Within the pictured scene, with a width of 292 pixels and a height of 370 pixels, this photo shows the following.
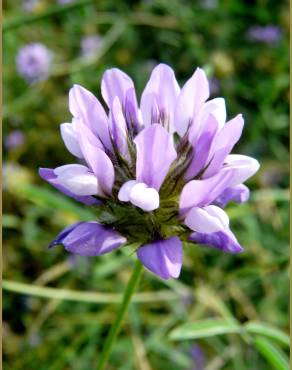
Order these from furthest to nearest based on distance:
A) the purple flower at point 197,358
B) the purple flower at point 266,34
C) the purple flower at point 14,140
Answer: the purple flower at point 266,34
the purple flower at point 14,140
the purple flower at point 197,358

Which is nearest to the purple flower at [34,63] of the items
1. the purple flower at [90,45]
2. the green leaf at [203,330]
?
the purple flower at [90,45]

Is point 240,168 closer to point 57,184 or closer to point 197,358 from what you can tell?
point 57,184

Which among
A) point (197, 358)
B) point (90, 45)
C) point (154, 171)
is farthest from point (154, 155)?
point (90, 45)

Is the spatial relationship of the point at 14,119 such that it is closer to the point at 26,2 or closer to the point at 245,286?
the point at 26,2

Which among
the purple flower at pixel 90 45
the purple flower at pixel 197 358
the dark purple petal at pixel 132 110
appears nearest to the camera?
the dark purple petal at pixel 132 110

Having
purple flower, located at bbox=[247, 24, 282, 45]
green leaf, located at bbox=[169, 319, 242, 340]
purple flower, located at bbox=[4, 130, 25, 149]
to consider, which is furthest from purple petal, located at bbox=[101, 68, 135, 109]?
purple flower, located at bbox=[247, 24, 282, 45]

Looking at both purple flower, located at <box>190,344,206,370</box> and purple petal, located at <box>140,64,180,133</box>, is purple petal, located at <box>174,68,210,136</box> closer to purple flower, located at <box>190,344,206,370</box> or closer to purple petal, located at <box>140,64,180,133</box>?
purple petal, located at <box>140,64,180,133</box>

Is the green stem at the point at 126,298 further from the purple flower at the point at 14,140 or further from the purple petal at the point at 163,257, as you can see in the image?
the purple flower at the point at 14,140

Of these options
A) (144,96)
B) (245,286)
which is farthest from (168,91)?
(245,286)

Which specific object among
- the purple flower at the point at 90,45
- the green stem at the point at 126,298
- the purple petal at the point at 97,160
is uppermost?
the purple flower at the point at 90,45
